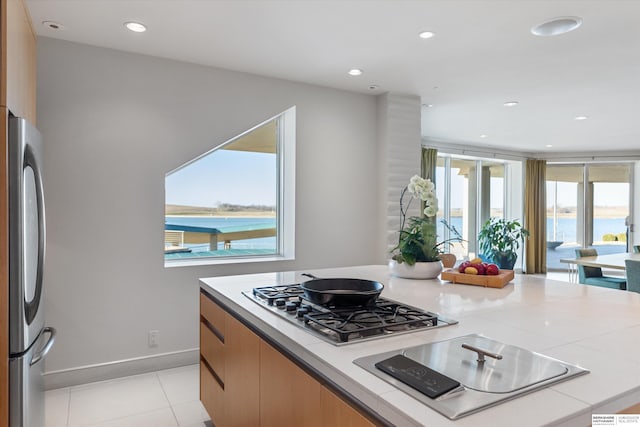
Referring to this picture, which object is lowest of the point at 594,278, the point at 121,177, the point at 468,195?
the point at 594,278

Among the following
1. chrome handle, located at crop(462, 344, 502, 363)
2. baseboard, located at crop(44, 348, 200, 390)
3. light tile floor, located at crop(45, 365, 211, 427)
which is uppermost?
chrome handle, located at crop(462, 344, 502, 363)

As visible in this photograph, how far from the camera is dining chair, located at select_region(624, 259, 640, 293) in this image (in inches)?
163

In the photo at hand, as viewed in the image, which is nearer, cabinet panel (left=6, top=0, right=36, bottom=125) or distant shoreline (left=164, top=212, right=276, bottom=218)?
cabinet panel (left=6, top=0, right=36, bottom=125)

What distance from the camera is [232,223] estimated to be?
13.1 ft

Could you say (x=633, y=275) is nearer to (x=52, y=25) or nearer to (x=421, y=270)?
(x=421, y=270)

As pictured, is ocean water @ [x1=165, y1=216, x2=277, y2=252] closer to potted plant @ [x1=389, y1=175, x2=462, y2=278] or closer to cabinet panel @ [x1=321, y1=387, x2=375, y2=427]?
potted plant @ [x1=389, y1=175, x2=462, y2=278]

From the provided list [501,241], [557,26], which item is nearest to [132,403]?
[557,26]

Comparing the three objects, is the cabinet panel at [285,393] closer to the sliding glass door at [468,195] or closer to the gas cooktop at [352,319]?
the gas cooktop at [352,319]

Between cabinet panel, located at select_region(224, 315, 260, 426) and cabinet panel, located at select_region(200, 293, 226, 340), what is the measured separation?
0.28 ft

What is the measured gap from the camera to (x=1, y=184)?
163 centimetres

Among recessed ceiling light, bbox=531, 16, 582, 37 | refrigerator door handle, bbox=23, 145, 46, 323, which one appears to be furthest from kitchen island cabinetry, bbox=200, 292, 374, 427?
recessed ceiling light, bbox=531, 16, 582, 37

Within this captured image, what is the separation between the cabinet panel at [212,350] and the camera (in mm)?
1972

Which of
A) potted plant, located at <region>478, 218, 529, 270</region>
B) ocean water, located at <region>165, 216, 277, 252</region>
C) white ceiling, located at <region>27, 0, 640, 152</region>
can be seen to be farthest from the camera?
potted plant, located at <region>478, 218, 529, 270</region>

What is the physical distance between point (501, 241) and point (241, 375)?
7.05 metres
